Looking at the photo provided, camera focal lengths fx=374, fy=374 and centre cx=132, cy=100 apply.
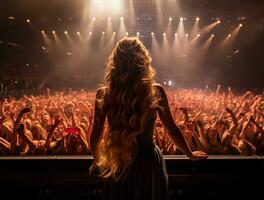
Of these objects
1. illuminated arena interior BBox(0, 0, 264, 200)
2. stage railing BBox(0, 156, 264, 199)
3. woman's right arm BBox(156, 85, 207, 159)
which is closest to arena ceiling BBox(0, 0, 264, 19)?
illuminated arena interior BBox(0, 0, 264, 200)

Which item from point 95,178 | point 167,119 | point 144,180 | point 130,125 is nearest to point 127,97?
point 130,125

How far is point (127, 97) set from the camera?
2129mm

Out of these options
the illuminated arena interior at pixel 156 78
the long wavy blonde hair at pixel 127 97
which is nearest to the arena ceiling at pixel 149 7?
the illuminated arena interior at pixel 156 78

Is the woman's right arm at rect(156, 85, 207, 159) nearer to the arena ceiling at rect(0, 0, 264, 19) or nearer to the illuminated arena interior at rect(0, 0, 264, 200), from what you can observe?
the illuminated arena interior at rect(0, 0, 264, 200)

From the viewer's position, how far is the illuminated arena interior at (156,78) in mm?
3439

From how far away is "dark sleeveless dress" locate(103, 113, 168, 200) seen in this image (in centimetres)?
227

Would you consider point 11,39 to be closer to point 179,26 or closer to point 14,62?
point 14,62

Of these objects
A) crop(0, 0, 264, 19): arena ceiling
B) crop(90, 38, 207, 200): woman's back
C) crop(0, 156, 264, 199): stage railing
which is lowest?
crop(0, 156, 264, 199): stage railing

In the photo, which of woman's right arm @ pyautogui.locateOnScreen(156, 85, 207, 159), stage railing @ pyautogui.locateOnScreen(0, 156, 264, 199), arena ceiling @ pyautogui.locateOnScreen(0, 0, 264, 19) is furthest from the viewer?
arena ceiling @ pyautogui.locateOnScreen(0, 0, 264, 19)

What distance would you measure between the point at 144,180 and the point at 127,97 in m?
0.55

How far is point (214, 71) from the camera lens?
42.4 feet

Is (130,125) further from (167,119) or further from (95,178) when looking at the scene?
(95,178)

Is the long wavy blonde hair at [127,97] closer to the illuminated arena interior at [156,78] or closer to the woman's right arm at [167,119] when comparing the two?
the woman's right arm at [167,119]

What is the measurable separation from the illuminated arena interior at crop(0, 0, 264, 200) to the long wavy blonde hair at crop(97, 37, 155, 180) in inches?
12.0
